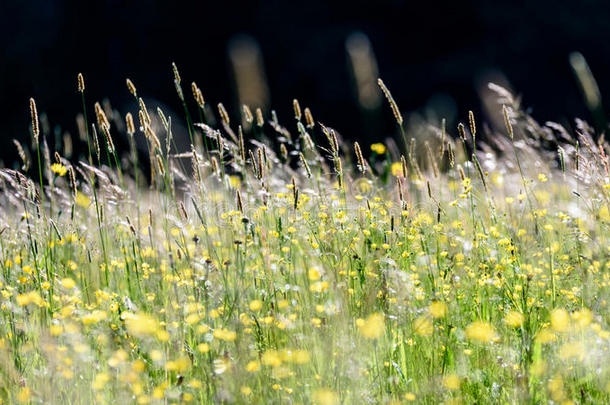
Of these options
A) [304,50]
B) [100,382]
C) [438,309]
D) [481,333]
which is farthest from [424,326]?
[304,50]

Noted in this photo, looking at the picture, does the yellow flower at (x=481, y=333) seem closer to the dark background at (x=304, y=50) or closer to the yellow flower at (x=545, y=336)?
the yellow flower at (x=545, y=336)

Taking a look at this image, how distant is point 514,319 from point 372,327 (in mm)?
491

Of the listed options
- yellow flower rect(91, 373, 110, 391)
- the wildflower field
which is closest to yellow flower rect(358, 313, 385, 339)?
the wildflower field

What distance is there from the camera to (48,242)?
2.69 meters

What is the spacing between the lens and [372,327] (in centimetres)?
207

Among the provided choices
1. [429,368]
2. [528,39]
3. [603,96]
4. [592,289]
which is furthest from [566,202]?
[528,39]

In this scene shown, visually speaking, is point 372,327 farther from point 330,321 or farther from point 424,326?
point 424,326

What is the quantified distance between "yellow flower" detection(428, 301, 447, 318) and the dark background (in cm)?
785

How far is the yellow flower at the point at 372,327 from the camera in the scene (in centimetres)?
206

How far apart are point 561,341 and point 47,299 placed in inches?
71.5

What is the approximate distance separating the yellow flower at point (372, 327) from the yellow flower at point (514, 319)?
0.40 meters

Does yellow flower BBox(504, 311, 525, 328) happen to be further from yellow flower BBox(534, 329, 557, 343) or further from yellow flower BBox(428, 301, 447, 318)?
yellow flower BBox(428, 301, 447, 318)

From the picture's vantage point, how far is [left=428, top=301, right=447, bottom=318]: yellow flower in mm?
2223

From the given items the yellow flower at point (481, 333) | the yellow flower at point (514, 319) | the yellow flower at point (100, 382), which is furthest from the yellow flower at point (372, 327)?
the yellow flower at point (100, 382)
